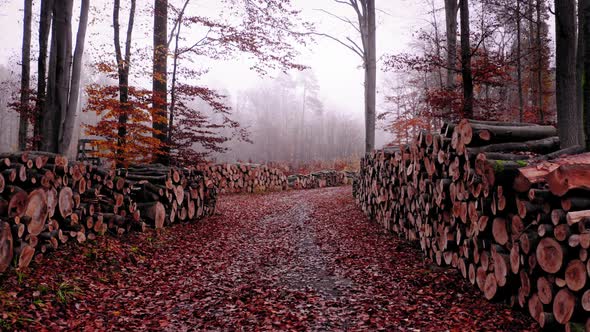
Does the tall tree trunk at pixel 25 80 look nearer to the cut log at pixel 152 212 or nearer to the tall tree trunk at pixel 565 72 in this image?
the cut log at pixel 152 212

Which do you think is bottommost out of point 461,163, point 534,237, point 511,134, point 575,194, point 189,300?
point 189,300

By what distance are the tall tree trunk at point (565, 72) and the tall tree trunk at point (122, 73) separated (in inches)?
422

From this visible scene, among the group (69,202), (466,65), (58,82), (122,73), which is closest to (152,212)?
(69,202)

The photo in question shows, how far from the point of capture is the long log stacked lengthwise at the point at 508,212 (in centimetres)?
317

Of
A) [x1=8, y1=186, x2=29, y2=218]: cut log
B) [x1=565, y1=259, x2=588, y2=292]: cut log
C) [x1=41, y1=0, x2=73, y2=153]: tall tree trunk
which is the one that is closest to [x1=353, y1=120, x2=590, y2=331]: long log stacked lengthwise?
[x1=565, y1=259, x2=588, y2=292]: cut log

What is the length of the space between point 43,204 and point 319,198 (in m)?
10.5

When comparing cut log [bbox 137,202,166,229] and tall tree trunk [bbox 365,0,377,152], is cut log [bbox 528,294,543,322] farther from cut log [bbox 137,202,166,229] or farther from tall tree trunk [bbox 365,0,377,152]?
tall tree trunk [bbox 365,0,377,152]

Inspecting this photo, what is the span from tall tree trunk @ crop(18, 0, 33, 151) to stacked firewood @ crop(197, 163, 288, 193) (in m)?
6.27

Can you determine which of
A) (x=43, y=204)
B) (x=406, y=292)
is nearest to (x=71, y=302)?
(x=43, y=204)

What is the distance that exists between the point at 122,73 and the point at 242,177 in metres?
7.92

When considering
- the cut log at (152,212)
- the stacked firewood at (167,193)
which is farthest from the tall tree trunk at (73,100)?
the cut log at (152,212)

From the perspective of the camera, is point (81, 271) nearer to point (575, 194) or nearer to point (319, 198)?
point (575, 194)

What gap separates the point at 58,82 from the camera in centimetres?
806

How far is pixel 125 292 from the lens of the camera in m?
4.95
